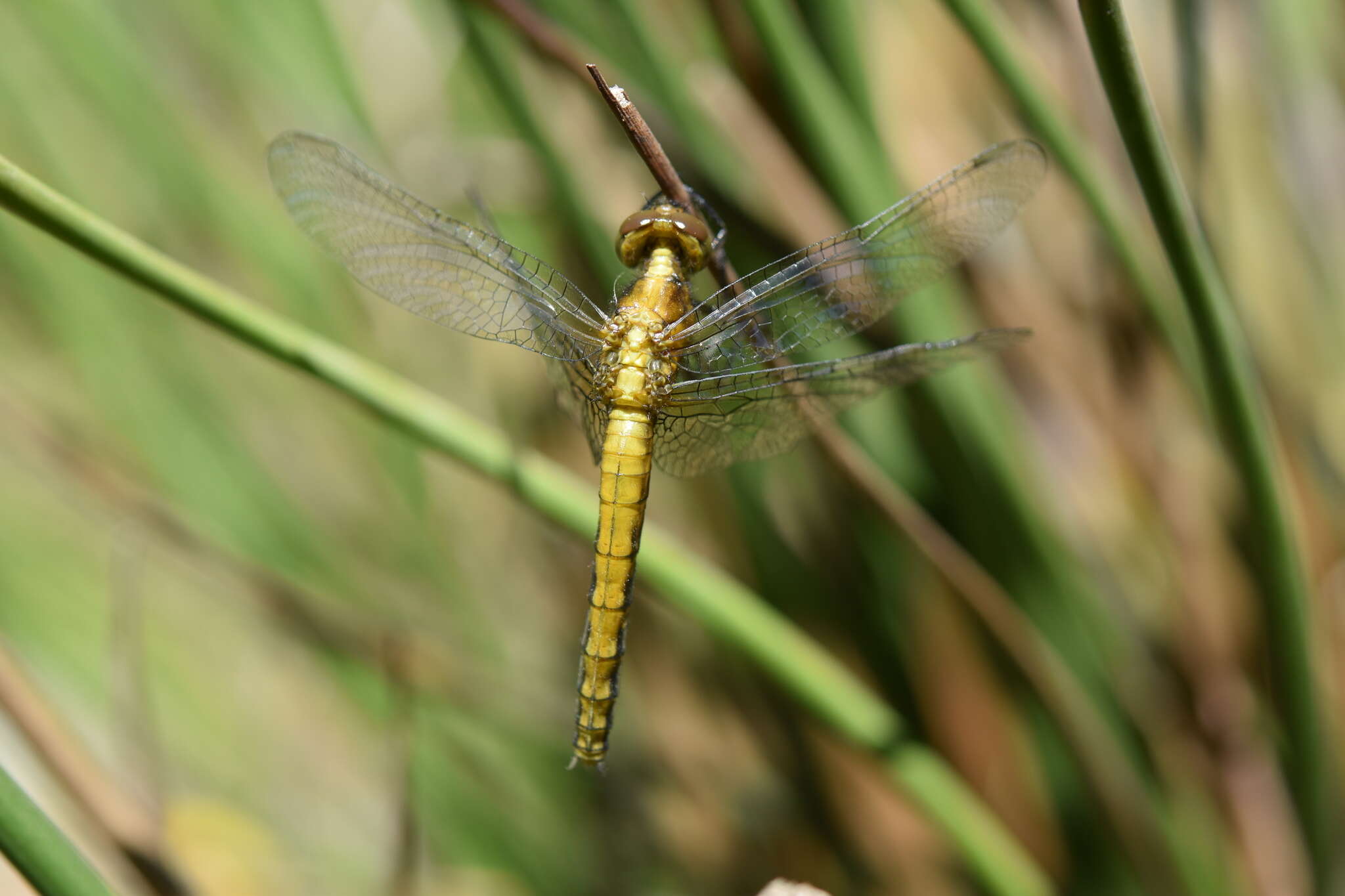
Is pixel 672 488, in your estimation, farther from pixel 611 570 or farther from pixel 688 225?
pixel 688 225

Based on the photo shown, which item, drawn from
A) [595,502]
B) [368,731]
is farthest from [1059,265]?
[368,731]

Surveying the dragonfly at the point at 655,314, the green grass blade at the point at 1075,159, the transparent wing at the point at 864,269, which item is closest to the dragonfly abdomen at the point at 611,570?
the dragonfly at the point at 655,314

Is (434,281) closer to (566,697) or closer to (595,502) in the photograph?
(595,502)

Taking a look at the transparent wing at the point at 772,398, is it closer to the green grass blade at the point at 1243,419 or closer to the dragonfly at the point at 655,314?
the dragonfly at the point at 655,314

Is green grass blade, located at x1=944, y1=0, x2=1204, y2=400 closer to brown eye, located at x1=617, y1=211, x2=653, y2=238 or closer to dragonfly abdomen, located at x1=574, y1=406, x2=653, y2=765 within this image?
brown eye, located at x1=617, y1=211, x2=653, y2=238

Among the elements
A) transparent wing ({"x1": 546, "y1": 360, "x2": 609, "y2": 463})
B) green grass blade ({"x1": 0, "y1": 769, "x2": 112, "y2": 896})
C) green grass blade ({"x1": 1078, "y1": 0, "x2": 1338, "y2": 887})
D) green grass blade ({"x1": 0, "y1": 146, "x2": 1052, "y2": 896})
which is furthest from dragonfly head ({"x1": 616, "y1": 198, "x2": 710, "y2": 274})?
green grass blade ({"x1": 0, "y1": 769, "x2": 112, "y2": 896})
